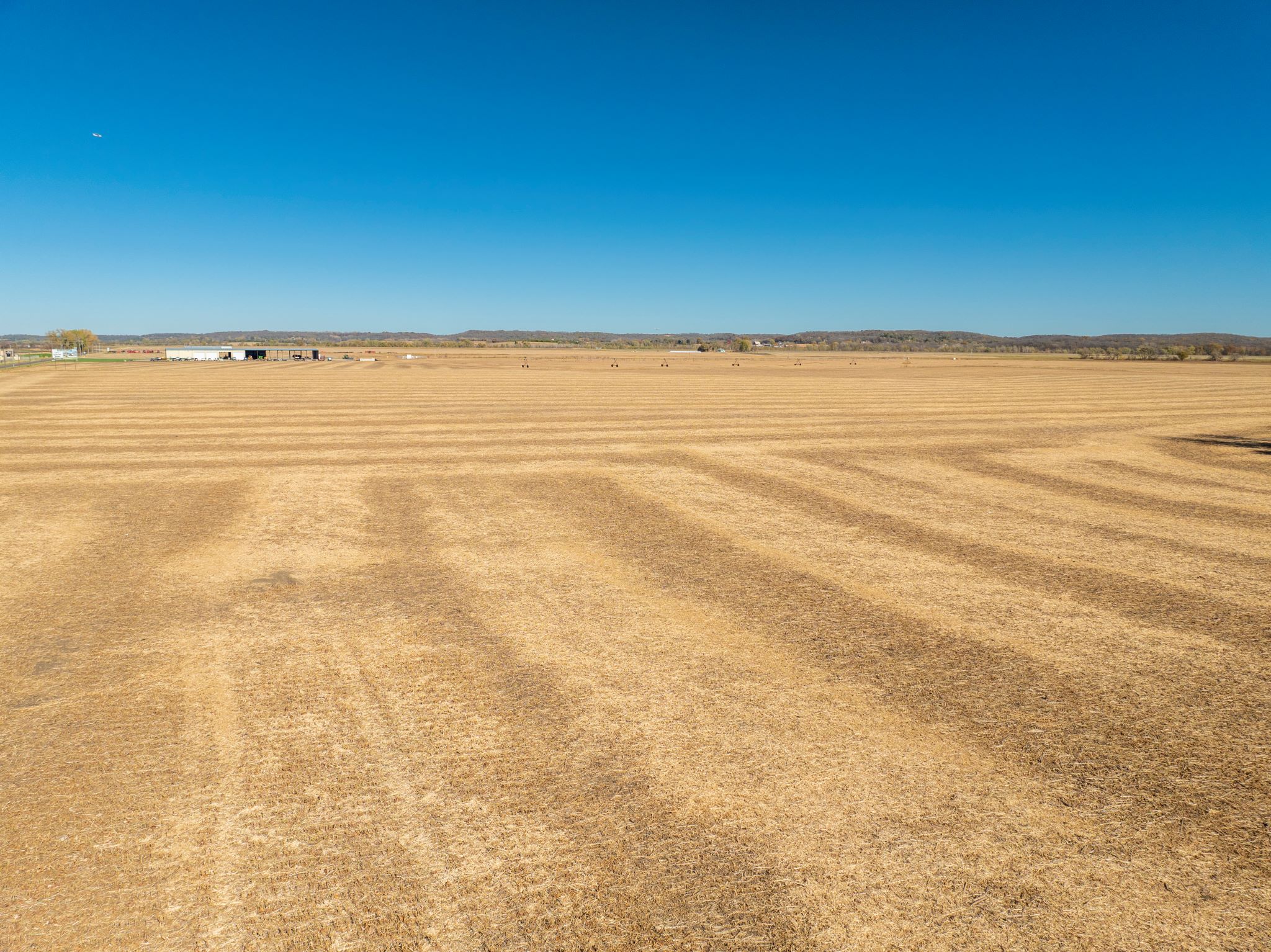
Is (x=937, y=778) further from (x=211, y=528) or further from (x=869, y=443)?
(x=869, y=443)

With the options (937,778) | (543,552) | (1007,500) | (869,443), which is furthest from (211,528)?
(869,443)

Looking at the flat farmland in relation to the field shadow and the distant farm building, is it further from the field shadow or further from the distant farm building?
the distant farm building

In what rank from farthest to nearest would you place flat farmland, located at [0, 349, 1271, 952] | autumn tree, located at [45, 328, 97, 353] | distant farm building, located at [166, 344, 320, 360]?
autumn tree, located at [45, 328, 97, 353]
distant farm building, located at [166, 344, 320, 360]
flat farmland, located at [0, 349, 1271, 952]

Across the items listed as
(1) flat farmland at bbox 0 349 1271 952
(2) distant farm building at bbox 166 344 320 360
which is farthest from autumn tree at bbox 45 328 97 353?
(1) flat farmland at bbox 0 349 1271 952

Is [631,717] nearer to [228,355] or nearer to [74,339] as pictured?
[228,355]

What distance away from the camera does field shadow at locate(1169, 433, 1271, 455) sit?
22.1 meters

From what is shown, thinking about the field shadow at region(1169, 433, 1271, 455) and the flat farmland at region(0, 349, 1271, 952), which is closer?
the flat farmland at region(0, 349, 1271, 952)

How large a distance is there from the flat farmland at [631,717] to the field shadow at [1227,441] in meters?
9.09

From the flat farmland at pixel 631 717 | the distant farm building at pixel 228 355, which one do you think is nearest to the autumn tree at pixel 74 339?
the distant farm building at pixel 228 355

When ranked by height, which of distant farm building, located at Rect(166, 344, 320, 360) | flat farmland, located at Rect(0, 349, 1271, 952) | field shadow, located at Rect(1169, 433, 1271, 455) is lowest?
flat farmland, located at Rect(0, 349, 1271, 952)

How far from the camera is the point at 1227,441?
23.3 m

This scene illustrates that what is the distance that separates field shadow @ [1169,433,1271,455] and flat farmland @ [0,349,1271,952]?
9.09m

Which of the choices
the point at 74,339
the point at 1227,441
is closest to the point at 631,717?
the point at 1227,441

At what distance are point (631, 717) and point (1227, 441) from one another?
990 inches
